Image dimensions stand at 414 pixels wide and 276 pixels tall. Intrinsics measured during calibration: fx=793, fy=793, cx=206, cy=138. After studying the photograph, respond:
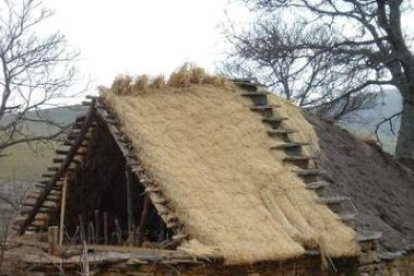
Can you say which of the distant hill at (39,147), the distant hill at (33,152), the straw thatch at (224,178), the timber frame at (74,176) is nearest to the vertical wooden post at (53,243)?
the timber frame at (74,176)

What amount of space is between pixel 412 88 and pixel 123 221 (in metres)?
10.7

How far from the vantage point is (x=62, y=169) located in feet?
34.8

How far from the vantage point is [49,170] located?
36.3ft

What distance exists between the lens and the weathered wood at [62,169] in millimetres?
10273

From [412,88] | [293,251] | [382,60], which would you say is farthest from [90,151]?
[412,88]

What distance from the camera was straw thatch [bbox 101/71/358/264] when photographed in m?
8.95

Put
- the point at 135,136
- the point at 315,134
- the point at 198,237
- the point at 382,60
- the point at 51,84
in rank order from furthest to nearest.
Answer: the point at 51,84 → the point at 382,60 → the point at 315,134 → the point at 135,136 → the point at 198,237

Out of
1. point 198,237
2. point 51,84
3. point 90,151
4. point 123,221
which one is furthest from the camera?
point 51,84

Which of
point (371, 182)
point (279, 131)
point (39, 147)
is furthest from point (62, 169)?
point (39, 147)

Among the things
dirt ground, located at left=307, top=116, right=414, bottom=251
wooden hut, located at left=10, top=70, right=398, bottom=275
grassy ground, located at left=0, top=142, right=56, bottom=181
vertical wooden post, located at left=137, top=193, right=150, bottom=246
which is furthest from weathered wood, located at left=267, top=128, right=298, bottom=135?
grassy ground, located at left=0, top=142, right=56, bottom=181

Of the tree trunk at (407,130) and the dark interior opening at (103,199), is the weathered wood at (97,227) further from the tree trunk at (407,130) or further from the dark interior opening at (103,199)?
the tree trunk at (407,130)

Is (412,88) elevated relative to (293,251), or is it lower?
elevated

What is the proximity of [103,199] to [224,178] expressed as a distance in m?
2.31

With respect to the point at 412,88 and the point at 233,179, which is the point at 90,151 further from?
the point at 412,88
